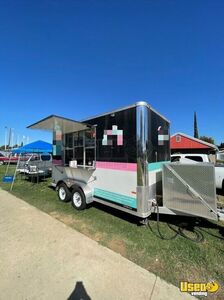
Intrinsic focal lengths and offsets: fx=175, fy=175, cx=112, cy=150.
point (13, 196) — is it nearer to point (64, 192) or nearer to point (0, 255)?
point (64, 192)

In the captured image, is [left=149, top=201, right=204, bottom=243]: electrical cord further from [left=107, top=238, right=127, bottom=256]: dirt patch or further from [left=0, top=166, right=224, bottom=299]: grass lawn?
[left=107, top=238, right=127, bottom=256]: dirt patch

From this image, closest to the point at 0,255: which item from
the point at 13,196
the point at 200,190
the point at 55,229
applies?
the point at 55,229

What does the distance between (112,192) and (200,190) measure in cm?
221

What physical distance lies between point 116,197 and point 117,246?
1.35 meters

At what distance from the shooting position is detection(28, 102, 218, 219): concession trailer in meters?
3.97

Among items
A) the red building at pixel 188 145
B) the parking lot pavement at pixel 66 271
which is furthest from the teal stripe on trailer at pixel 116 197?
the red building at pixel 188 145

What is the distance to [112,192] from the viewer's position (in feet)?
16.0

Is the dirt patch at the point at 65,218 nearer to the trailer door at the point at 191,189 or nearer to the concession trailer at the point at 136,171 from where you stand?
the concession trailer at the point at 136,171

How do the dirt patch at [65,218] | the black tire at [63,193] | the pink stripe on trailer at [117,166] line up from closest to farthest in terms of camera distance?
the pink stripe on trailer at [117,166] → the dirt patch at [65,218] → the black tire at [63,193]

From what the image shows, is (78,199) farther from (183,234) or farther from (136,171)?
(183,234)

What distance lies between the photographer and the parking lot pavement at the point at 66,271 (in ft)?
8.05

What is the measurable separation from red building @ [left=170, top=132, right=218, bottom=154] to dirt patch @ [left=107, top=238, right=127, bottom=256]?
25960 mm

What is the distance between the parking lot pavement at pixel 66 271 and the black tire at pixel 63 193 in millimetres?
2163

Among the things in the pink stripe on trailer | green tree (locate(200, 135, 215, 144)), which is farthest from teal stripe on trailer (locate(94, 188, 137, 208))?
green tree (locate(200, 135, 215, 144))
